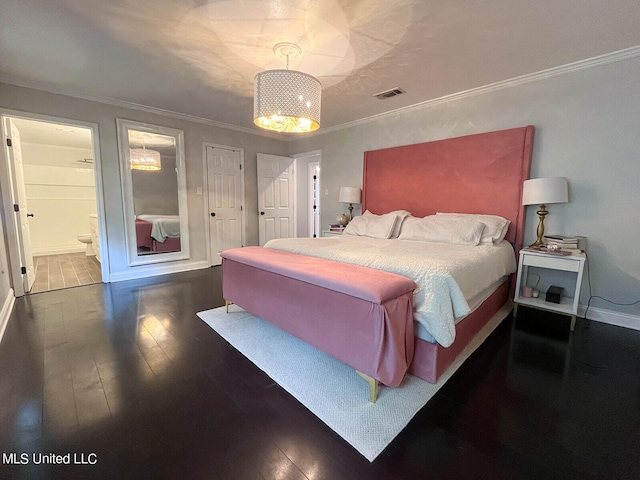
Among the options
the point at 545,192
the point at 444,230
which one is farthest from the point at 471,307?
the point at 545,192

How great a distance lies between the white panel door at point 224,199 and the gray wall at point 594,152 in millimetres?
3823

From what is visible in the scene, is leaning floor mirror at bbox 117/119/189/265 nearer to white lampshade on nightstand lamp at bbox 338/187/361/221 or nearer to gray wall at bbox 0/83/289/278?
gray wall at bbox 0/83/289/278

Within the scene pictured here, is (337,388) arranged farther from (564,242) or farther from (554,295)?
(564,242)

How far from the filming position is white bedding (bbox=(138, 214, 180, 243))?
424 cm

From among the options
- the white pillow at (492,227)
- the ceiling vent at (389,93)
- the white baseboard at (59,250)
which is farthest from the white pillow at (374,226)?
the white baseboard at (59,250)

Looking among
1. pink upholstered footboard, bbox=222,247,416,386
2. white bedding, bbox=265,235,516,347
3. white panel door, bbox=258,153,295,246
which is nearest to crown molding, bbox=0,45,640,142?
white panel door, bbox=258,153,295,246

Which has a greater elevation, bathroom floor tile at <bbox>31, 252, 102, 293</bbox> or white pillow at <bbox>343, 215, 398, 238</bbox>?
white pillow at <bbox>343, 215, 398, 238</bbox>

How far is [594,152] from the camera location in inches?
102

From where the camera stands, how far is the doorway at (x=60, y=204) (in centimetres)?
416

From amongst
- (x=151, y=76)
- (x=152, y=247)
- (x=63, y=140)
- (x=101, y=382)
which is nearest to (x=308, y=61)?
(x=151, y=76)

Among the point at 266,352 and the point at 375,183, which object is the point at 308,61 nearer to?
the point at 375,183

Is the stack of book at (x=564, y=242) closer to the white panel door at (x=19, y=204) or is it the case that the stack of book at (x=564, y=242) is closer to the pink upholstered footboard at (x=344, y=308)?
the pink upholstered footboard at (x=344, y=308)

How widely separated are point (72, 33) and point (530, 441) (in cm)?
394

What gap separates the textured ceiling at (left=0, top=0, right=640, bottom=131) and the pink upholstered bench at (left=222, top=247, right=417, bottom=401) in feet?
5.71
